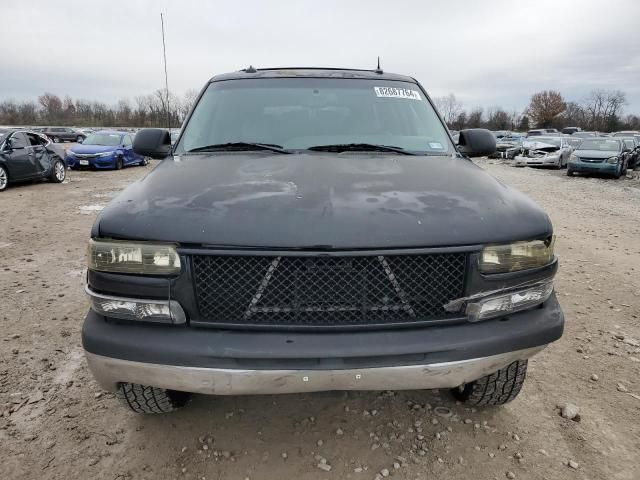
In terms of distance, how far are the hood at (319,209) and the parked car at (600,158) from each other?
664 inches

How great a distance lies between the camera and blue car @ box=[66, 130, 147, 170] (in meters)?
16.5

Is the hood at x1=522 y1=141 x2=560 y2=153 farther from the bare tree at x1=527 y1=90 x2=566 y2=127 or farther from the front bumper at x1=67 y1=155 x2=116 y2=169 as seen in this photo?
the bare tree at x1=527 y1=90 x2=566 y2=127

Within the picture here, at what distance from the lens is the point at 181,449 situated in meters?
2.28

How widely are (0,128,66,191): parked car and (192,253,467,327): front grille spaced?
1196 cm

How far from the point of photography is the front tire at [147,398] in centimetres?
221

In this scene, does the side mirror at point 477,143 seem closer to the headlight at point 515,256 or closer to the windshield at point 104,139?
the headlight at point 515,256

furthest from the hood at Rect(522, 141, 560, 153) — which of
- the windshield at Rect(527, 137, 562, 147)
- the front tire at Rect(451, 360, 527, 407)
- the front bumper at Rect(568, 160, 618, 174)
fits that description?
the front tire at Rect(451, 360, 527, 407)

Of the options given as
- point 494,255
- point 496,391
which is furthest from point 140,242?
point 496,391

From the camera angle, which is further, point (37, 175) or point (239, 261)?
point (37, 175)

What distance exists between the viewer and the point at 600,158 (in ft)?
53.8

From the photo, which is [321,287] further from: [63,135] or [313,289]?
[63,135]

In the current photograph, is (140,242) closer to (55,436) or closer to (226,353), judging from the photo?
(226,353)

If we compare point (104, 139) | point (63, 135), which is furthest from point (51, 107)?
point (104, 139)

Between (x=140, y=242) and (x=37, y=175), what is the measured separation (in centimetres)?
1262
